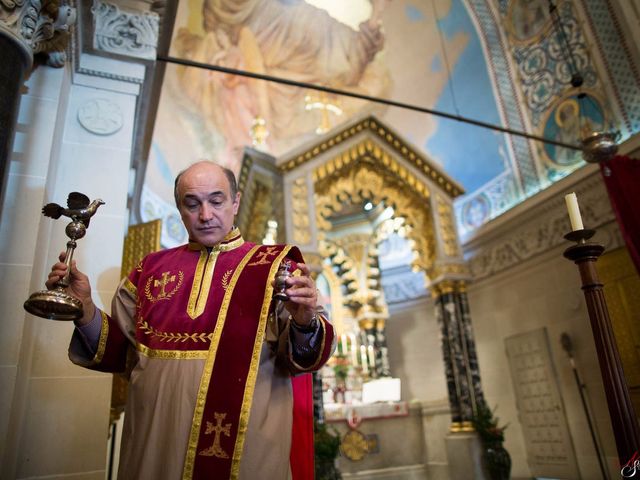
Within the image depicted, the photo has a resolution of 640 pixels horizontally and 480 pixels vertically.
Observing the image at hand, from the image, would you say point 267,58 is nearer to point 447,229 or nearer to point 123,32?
point 447,229

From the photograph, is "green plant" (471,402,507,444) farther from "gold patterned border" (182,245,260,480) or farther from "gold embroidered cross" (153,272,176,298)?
"gold embroidered cross" (153,272,176,298)

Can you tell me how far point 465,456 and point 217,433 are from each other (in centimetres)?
488

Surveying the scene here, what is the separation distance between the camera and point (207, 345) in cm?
173

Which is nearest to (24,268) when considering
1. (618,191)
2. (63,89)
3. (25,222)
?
(25,222)

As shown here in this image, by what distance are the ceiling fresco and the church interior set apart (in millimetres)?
45

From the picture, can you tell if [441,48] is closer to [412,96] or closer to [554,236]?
[412,96]

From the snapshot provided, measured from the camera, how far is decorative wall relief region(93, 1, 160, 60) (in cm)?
339

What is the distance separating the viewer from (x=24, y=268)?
2432mm

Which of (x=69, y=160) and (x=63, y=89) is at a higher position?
(x=63, y=89)

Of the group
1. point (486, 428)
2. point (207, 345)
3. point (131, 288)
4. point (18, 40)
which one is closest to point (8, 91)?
point (18, 40)

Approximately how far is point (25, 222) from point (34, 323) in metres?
0.53

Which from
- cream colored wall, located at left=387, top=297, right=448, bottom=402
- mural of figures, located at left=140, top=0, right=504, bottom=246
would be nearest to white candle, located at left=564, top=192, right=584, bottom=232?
mural of figures, located at left=140, top=0, right=504, bottom=246

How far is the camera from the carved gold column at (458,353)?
6000mm

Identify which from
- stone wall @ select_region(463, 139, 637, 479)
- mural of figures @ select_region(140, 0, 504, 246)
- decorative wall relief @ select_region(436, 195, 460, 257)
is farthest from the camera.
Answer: mural of figures @ select_region(140, 0, 504, 246)
